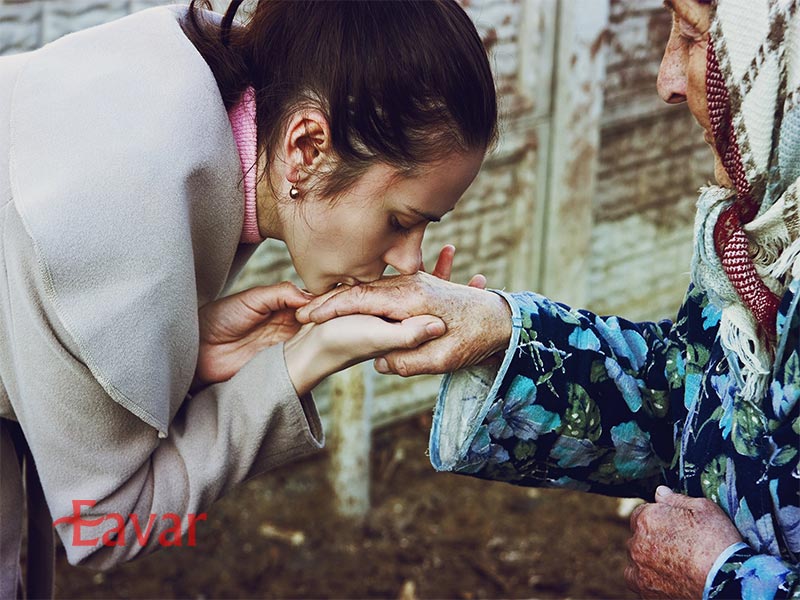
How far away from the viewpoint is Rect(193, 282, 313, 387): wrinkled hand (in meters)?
2.35

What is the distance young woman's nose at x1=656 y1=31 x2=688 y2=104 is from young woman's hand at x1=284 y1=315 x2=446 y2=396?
0.63 metres

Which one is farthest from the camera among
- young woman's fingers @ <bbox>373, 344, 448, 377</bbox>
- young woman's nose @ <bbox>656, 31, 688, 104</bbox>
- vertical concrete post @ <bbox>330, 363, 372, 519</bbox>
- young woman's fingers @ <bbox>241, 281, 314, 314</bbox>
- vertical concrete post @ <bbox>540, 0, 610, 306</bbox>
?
vertical concrete post @ <bbox>540, 0, 610, 306</bbox>

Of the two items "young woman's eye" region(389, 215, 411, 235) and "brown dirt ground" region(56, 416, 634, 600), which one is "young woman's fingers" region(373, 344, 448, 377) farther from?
"brown dirt ground" region(56, 416, 634, 600)

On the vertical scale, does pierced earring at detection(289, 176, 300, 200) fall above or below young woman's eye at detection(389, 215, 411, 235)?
above

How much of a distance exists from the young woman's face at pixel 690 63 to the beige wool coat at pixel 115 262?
833mm

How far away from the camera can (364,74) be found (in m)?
1.95

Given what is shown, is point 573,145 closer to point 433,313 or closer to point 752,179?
point 433,313

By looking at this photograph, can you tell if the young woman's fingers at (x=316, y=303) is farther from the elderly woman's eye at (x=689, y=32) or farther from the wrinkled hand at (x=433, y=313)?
the elderly woman's eye at (x=689, y=32)

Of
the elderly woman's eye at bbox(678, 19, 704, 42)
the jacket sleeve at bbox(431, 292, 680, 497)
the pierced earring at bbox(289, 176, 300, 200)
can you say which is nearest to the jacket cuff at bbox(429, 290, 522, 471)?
the jacket sleeve at bbox(431, 292, 680, 497)

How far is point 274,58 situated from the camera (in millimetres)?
2039

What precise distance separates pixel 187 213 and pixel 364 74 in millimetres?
412

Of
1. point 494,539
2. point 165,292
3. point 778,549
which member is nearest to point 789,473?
point 778,549

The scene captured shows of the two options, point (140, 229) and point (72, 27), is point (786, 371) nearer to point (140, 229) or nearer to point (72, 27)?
point (140, 229)

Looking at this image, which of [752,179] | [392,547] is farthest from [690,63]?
[392,547]
